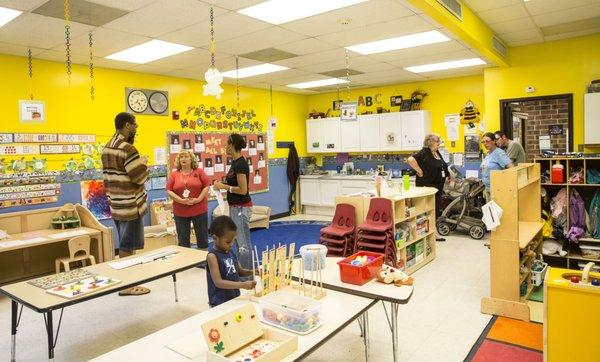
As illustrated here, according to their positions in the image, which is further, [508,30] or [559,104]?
[559,104]

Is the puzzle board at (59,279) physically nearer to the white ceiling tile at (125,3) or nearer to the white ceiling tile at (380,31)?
the white ceiling tile at (125,3)

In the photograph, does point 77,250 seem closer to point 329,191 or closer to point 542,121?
point 329,191

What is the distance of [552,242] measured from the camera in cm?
494

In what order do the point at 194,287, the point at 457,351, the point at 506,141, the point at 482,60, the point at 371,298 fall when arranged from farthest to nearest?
1. the point at 482,60
2. the point at 506,141
3. the point at 194,287
4. the point at 457,351
5. the point at 371,298

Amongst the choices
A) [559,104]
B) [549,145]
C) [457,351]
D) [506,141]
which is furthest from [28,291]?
[559,104]

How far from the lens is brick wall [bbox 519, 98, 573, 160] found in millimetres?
7384

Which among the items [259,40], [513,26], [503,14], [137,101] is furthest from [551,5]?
[137,101]

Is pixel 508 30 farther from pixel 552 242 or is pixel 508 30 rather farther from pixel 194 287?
pixel 194 287

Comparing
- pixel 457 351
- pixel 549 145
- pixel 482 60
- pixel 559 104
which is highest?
pixel 482 60

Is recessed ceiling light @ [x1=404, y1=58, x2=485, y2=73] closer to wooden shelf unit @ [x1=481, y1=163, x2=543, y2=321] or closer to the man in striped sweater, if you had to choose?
wooden shelf unit @ [x1=481, y1=163, x2=543, y2=321]

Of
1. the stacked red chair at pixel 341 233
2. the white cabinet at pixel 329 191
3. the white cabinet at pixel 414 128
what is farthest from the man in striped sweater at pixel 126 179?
the white cabinet at pixel 414 128

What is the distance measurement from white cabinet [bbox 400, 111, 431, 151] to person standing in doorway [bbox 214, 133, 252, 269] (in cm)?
480

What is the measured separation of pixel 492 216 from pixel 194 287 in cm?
322

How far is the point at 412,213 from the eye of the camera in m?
5.05
